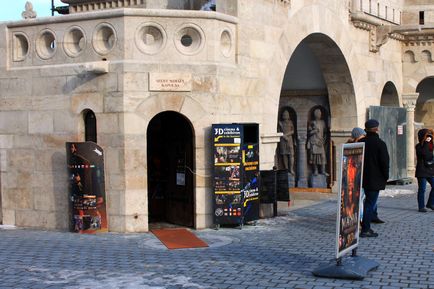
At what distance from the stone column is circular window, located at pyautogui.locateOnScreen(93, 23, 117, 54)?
1114 cm

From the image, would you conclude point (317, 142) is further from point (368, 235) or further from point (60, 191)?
point (60, 191)

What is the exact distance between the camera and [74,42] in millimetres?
11070

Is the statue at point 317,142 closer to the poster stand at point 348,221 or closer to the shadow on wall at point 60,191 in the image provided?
the shadow on wall at point 60,191

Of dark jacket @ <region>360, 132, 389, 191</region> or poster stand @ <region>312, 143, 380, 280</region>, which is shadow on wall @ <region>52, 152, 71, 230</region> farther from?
poster stand @ <region>312, 143, 380, 280</region>

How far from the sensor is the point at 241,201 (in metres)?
10.8

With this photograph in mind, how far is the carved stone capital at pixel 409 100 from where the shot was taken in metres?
19.2

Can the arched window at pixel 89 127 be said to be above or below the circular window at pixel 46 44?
below

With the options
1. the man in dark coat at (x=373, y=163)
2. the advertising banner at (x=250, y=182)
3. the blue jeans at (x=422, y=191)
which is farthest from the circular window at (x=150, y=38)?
the blue jeans at (x=422, y=191)

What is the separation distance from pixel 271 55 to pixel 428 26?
8159 mm

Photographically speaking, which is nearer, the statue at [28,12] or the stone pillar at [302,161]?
the statue at [28,12]

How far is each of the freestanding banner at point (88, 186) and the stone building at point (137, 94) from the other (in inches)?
5.9

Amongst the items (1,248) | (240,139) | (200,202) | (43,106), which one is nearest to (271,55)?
(240,139)

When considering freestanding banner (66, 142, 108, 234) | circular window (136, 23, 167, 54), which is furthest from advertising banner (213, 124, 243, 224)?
freestanding banner (66, 142, 108, 234)

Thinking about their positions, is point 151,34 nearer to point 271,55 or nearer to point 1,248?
point 271,55
